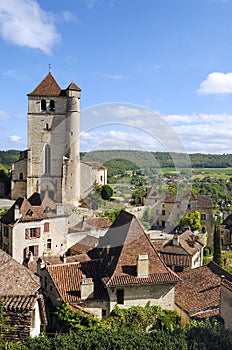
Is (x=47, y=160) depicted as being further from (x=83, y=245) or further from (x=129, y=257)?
(x=129, y=257)

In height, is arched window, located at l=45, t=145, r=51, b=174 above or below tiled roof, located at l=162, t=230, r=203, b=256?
above

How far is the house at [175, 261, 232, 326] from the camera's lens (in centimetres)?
1778

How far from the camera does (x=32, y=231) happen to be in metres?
27.8

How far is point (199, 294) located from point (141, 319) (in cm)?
526

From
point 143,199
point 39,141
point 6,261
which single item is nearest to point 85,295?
point 6,261

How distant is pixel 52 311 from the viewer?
57.2 feet

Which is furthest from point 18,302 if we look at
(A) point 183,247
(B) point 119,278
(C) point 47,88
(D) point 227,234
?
(D) point 227,234

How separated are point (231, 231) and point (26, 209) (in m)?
36.4

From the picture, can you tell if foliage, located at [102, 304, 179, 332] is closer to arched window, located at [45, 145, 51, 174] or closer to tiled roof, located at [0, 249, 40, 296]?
tiled roof, located at [0, 249, 40, 296]

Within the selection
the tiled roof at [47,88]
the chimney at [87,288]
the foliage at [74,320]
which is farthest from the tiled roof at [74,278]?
the tiled roof at [47,88]

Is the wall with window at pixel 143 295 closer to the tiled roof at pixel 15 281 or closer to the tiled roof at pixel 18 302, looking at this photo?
the tiled roof at pixel 15 281

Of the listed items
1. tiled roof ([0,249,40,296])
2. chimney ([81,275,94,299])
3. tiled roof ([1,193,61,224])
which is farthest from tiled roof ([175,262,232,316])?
tiled roof ([1,193,61,224])

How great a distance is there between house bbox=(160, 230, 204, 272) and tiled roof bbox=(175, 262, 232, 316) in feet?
9.47

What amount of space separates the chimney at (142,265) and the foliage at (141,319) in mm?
1467
